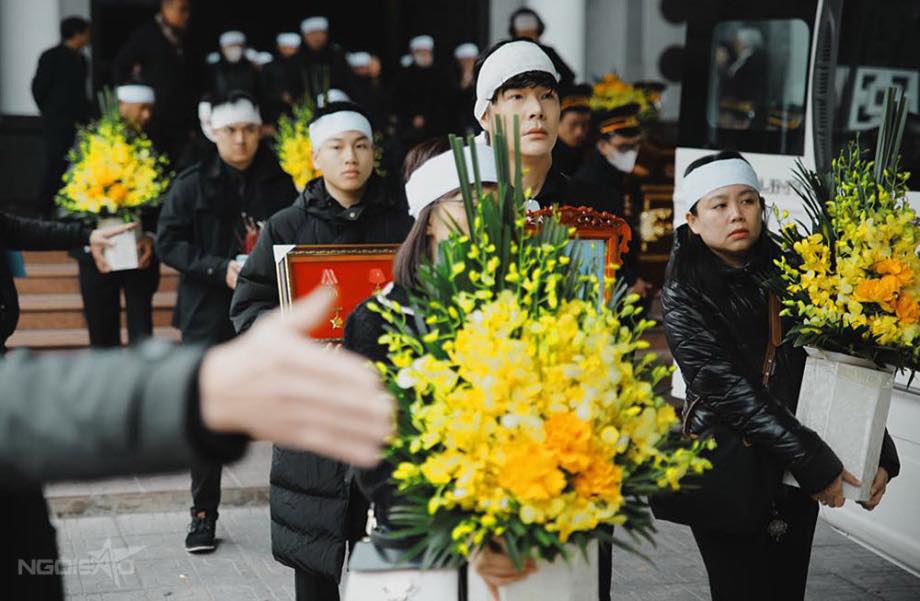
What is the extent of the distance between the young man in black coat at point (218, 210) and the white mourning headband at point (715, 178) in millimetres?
2993

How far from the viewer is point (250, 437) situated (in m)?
1.43

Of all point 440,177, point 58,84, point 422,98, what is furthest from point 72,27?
point 440,177

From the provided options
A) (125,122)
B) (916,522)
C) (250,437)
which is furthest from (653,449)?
(125,122)

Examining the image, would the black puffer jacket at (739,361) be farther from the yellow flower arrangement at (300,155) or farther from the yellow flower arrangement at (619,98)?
the yellow flower arrangement at (619,98)

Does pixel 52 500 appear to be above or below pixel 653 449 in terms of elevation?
below

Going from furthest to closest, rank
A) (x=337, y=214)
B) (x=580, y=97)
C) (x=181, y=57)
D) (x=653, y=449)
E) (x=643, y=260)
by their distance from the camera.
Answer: (x=181, y=57) → (x=643, y=260) → (x=580, y=97) → (x=337, y=214) → (x=653, y=449)

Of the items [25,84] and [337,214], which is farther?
[25,84]

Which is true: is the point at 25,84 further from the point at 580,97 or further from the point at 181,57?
the point at 580,97

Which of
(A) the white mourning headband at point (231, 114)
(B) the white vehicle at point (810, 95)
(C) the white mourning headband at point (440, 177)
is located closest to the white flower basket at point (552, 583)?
(C) the white mourning headband at point (440, 177)

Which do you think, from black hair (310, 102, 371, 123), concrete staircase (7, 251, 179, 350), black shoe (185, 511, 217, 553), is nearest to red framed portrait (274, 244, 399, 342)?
black hair (310, 102, 371, 123)

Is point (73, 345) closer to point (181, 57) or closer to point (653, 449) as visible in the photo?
point (181, 57)

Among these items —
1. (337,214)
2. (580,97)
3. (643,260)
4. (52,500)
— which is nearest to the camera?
(337,214)

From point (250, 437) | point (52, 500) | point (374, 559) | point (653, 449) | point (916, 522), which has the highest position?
point (250, 437)

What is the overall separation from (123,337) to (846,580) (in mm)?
6378
